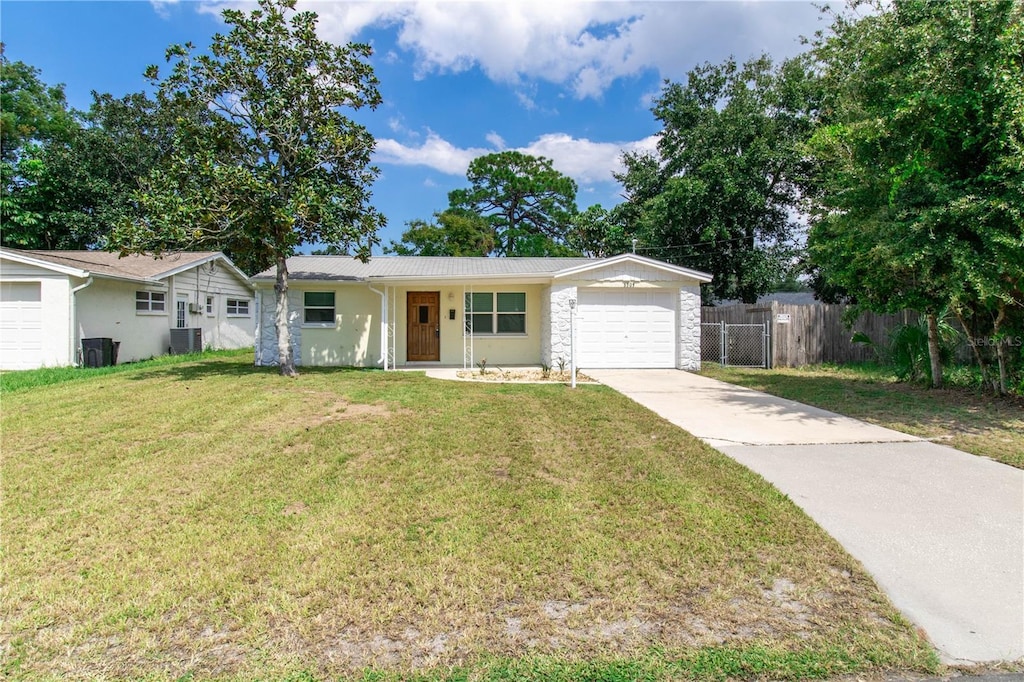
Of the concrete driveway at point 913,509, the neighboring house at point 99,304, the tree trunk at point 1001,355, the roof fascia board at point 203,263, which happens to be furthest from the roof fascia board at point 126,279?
the tree trunk at point 1001,355

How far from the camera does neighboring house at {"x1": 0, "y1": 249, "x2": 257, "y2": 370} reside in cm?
1285

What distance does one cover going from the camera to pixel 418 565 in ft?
10.1

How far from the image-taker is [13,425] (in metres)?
6.26

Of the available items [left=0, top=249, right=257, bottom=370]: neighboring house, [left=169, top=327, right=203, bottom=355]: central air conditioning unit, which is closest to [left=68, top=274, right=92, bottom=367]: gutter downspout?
[left=0, top=249, right=257, bottom=370]: neighboring house

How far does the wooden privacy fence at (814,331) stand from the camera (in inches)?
567

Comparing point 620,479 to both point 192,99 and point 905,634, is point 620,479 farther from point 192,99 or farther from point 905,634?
point 192,99

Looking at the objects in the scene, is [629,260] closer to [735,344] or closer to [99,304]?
[735,344]

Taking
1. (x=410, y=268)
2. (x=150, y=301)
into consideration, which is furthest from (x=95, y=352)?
(x=410, y=268)

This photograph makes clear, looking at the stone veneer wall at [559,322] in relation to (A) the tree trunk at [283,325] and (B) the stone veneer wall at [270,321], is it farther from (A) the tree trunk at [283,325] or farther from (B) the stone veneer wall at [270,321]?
(B) the stone veneer wall at [270,321]

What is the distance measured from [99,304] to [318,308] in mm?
6495

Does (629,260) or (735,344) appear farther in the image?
(735,344)

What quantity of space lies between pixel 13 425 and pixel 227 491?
4.53m

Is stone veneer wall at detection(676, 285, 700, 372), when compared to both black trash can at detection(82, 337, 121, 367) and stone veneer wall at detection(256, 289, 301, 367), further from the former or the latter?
black trash can at detection(82, 337, 121, 367)

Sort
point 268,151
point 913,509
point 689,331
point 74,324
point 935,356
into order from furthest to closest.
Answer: point 689,331
point 74,324
point 268,151
point 935,356
point 913,509
